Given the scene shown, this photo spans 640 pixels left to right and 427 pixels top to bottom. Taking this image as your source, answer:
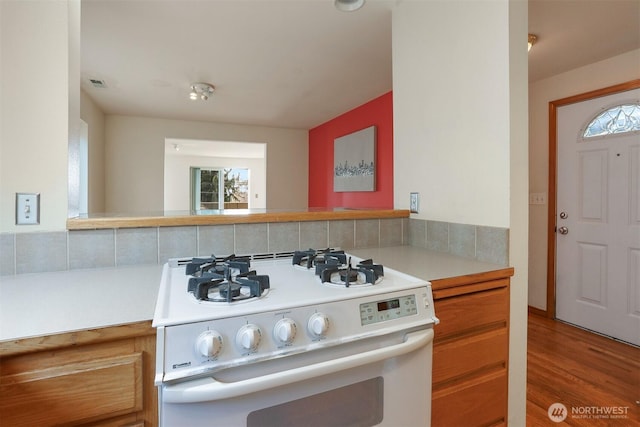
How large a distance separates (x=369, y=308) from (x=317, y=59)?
2.25 m

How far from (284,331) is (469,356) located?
0.73m

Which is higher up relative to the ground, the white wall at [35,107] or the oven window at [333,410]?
the white wall at [35,107]

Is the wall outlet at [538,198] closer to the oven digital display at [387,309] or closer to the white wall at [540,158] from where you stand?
the white wall at [540,158]

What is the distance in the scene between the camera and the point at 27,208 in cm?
110

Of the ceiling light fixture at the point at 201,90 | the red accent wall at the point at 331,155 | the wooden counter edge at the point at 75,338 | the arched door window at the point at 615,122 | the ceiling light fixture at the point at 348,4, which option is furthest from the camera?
the red accent wall at the point at 331,155

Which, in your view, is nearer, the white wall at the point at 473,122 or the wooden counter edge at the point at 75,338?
the wooden counter edge at the point at 75,338

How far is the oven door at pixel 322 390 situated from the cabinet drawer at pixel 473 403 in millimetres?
154

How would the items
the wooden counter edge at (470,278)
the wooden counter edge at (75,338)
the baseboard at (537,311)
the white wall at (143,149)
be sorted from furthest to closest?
the white wall at (143,149)
the baseboard at (537,311)
the wooden counter edge at (470,278)
the wooden counter edge at (75,338)

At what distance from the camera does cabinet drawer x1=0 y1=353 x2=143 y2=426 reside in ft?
2.12

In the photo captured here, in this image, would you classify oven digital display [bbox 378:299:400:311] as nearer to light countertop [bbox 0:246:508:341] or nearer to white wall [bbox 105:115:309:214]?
light countertop [bbox 0:246:508:341]

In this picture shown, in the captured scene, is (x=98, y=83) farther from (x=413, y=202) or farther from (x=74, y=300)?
(x=413, y=202)

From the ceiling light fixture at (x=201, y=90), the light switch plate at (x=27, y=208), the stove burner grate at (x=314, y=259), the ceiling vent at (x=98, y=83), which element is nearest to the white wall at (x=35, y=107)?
the light switch plate at (x=27, y=208)

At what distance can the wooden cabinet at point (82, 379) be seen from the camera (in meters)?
0.65

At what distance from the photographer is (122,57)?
2.50 m
